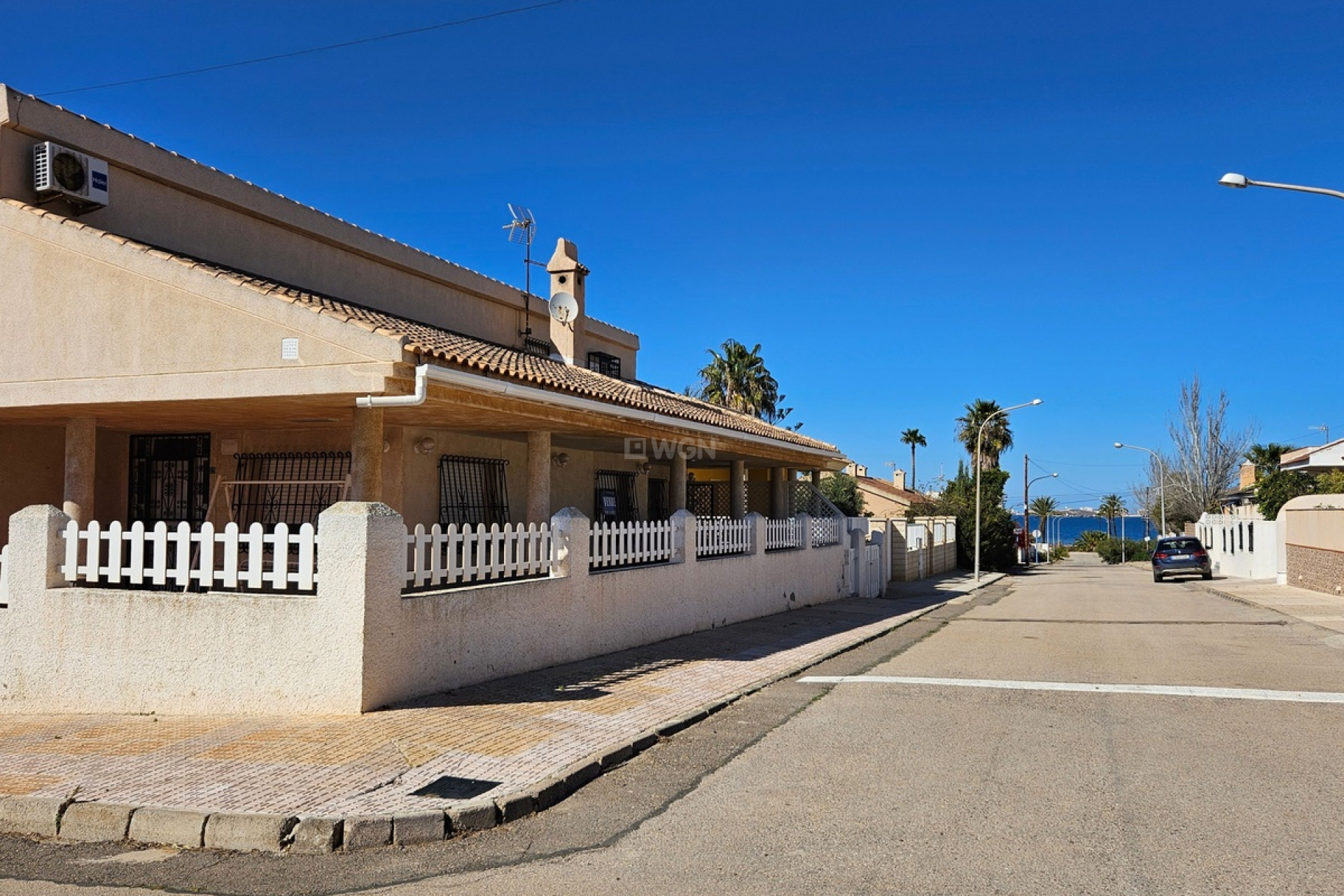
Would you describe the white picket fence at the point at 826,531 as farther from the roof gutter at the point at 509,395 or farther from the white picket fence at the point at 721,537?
the roof gutter at the point at 509,395

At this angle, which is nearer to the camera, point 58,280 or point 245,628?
point 245,628

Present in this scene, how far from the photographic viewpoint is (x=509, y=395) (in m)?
9.74

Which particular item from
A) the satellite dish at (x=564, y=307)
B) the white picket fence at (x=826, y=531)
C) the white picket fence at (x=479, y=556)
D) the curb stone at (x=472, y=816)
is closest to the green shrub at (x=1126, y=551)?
the white picket fence at (x=826, y=531)

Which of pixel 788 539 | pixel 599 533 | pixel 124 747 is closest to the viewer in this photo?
pixel 124 747

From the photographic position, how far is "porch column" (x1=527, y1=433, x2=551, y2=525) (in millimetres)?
11070

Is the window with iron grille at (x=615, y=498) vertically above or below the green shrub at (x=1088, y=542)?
above

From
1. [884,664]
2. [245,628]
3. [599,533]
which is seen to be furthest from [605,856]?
[884,664]

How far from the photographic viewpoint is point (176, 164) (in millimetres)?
12289

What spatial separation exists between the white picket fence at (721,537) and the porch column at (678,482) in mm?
670

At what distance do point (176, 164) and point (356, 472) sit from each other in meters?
5.83

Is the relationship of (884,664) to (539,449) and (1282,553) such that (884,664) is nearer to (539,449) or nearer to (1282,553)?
(539,449)

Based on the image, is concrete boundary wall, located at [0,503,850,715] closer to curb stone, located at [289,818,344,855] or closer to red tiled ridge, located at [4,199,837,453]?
red tiled ridge, located at [4,199,837,453]

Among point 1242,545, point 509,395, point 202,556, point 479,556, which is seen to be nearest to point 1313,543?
point 1242,545

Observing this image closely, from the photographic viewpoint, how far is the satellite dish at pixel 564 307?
1850 centimetres
